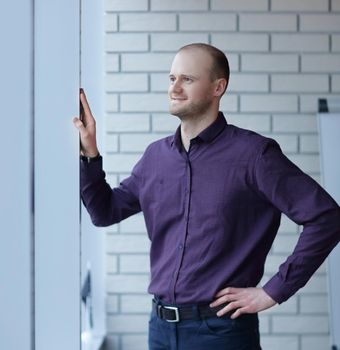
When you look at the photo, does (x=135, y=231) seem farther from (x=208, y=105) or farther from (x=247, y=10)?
(x=208, y=105)

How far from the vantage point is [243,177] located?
2.09 metres

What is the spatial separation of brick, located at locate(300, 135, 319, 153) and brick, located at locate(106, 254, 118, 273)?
1.06 metres

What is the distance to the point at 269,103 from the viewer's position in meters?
3.60

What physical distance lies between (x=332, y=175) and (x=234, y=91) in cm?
62

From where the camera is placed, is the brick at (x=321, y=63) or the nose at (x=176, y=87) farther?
the brick at (x=321, y=63)

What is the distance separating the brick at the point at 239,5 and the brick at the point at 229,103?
1.40ft

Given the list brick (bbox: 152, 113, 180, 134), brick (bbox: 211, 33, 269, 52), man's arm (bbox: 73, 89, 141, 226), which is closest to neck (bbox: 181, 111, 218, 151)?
man's arm (bbox: 73, 89, 141, 226)

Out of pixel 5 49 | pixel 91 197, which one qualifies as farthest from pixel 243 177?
pixel 5 49

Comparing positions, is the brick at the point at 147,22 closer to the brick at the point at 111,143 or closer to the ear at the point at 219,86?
the brick at the point at 111,143

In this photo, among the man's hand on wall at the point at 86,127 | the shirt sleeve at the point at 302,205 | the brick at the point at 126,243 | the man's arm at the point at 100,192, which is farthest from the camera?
the brick at the point at 126,243

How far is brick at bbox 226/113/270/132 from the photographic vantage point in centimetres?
358

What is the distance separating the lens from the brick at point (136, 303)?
357 cm

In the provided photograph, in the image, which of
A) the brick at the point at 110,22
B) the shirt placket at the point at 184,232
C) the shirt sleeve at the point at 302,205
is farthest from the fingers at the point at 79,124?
the brick at the point at 110,22

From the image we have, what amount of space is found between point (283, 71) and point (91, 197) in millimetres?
1655
